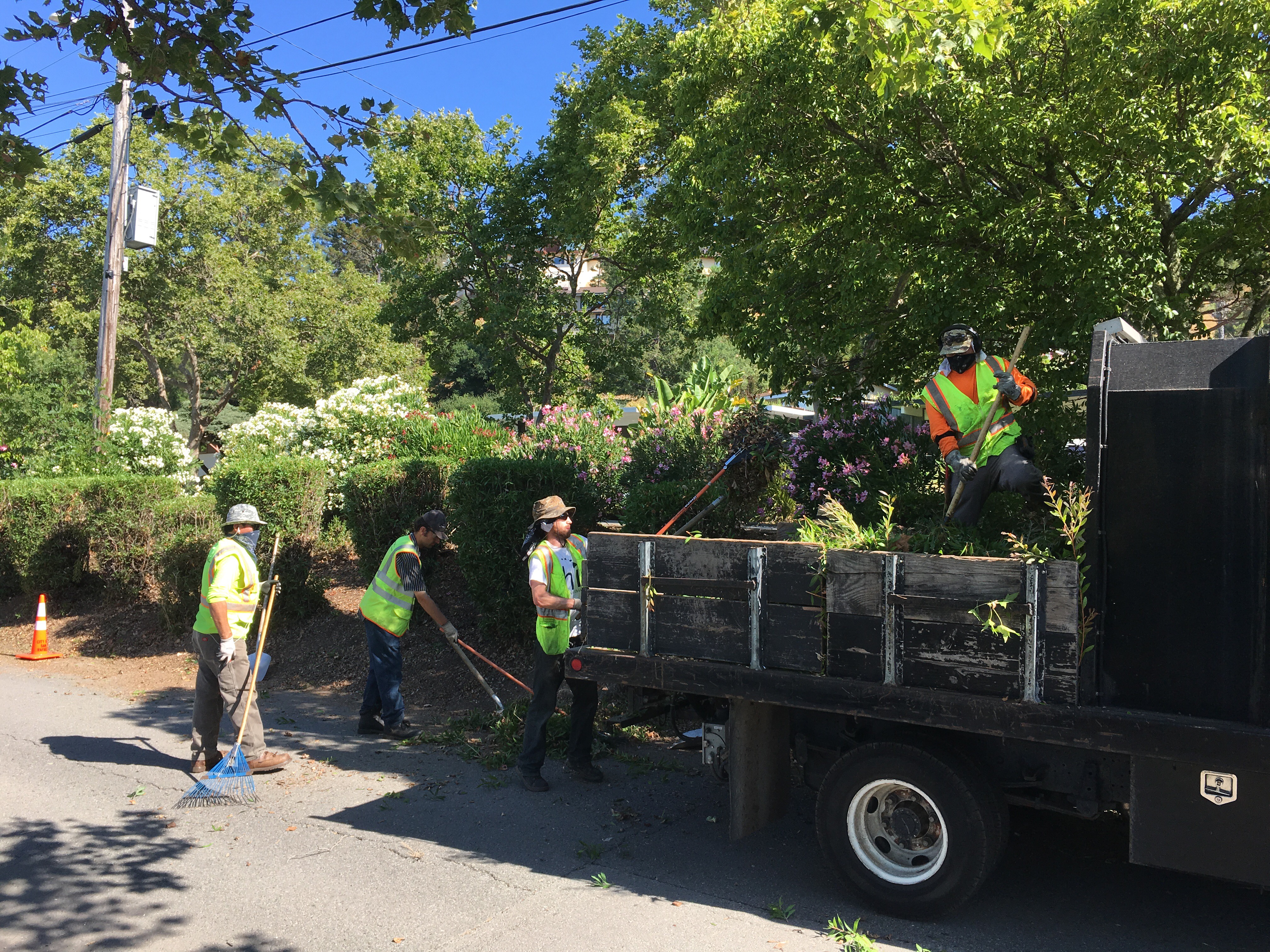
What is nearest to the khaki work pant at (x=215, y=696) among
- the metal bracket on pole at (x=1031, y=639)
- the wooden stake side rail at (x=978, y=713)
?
the wooden stake side rail at (x=978, y=713)

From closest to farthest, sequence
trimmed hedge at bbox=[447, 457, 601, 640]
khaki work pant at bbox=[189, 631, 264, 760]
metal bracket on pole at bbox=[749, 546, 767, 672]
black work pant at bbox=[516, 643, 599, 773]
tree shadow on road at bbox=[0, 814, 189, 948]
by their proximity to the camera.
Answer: tree shadow on road at bbox=[0, 814, 189, 948]
metal bracket on pole at bbox=[749, 546, 767, 672]
black work pant at bbox=[516, 643, 599, 773]
khaki work pant at bbox=[189, 631, 264, 760]
trimmed hedge at bbox=[447, 457, 601, 640]

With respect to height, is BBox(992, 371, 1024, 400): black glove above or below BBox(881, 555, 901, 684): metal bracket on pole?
above

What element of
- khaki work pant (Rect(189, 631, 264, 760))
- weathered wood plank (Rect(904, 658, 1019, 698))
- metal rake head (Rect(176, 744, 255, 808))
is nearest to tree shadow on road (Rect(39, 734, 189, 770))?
khaki work pant (Rect(189, 631, 264, 760))

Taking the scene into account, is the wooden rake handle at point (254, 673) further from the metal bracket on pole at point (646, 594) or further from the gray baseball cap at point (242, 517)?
the metal bracket on pole at point (646, 594)

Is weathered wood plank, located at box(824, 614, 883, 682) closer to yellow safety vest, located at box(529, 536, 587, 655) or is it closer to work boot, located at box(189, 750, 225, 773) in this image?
yellow safety vest, located at box(529, 536, 587, 655)

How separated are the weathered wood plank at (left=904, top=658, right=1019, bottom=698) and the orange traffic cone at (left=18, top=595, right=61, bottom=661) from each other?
1068 cm

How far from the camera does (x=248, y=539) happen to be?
7.06m

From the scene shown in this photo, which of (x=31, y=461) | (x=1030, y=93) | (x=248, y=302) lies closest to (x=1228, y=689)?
(x=1030, y=93)

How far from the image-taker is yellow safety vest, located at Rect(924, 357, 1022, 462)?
5.36 meters

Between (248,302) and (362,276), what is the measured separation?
4981mm

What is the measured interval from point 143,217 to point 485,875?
13.0 metres

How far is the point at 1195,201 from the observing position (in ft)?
21.2

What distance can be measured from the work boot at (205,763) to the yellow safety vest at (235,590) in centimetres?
85

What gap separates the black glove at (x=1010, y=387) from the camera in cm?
505
